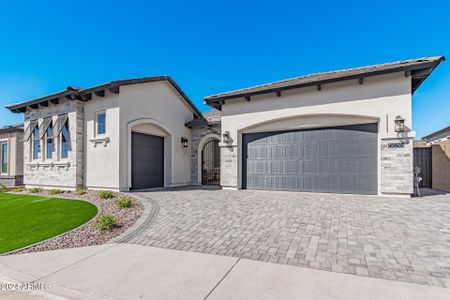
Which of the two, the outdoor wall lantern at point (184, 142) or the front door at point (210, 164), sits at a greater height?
the outdoor wall lantern at point (184, 142)

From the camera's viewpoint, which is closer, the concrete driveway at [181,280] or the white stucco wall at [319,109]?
the concrete driveway at [181,280]

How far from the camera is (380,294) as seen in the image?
239 cm

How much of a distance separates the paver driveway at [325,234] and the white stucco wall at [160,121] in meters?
4.86

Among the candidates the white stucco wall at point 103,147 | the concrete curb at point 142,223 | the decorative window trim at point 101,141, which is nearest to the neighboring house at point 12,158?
the white stucco wall at point 103,147

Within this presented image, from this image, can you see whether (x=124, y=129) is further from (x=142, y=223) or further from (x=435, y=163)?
(x=435, y=163)

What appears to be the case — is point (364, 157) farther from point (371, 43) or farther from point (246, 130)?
point (371, 43)

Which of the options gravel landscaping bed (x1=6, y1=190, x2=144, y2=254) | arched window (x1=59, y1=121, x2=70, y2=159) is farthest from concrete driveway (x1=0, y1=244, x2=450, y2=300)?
arched window (x1=59, y1=121, x2=70, y2=159)

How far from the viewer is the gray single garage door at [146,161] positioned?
430 inches

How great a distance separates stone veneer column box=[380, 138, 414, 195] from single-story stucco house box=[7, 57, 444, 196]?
3cm

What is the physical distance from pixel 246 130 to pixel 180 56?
306 inches

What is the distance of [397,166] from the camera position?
7.86 meters

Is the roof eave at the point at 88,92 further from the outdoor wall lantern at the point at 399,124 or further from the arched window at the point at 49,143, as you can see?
the outdoor wall lantern at the point at 399,124

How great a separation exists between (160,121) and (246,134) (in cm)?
497

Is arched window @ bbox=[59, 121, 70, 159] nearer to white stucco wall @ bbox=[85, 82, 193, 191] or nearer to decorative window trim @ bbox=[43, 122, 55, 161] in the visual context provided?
decorative window trim @ bbox=[43, 122, 55, 161]
